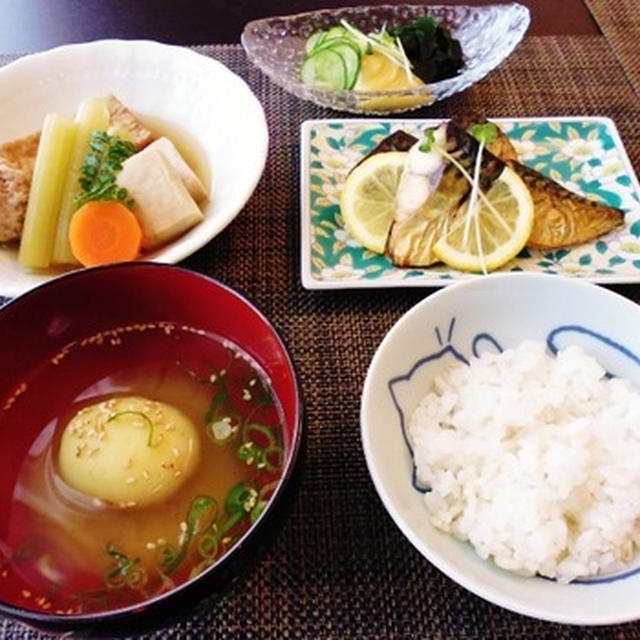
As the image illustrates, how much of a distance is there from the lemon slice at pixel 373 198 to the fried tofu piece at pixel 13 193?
630 millimetres

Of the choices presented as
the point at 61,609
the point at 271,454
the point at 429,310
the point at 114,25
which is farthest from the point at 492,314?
the point at 114,25

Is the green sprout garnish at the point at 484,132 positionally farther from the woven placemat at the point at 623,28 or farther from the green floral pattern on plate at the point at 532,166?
the woven placemat at the point at 623,28

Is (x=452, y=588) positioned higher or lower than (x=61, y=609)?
lower

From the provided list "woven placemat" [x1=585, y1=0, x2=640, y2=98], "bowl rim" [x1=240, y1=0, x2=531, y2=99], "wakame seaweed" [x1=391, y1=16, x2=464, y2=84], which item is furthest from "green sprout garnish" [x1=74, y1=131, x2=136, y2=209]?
"woven placemat" [x1=585, y1=0, x2=640, y2=98]

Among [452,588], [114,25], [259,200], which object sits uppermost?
[114,25]

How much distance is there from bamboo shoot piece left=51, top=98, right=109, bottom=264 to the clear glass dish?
1.48 ft

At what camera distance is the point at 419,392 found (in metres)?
1.22

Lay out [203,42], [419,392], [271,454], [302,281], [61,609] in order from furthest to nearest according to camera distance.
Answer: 1. [203,42]
2. [302,281]
3. [419,392]
4. [271,454]
5. [61,609]

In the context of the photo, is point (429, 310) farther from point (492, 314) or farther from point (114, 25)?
point (114, 25)

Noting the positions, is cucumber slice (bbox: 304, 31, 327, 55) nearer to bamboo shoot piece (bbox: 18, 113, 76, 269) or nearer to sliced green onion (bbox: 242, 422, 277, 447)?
bamboo shoot piece (bbox: 18, 113, 76, 269)

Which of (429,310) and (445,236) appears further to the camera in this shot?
(445,236)

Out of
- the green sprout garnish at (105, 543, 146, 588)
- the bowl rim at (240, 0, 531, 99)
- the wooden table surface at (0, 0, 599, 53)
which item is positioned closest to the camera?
the green sprout garnish at (105, 543, 146, 588)

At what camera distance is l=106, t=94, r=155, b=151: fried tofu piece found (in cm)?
160

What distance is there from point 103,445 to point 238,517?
0.73 feet
